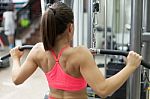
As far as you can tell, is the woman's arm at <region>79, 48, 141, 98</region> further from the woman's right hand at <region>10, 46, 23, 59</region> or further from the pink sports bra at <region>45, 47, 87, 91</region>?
the woman's right hand at <region>10, 46, 23, 59</region>

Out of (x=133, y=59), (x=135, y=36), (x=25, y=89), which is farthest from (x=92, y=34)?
(x=25, y=89)

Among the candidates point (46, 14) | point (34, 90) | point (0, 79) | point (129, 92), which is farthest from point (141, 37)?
point (0, 79)

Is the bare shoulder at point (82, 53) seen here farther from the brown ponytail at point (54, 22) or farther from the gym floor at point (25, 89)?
the gym floor at point (25, 89)

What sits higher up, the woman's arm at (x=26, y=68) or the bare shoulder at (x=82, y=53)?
the bare shoulder at (x=82, y=53)

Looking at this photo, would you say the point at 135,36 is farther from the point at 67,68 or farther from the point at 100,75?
the point at 67,68

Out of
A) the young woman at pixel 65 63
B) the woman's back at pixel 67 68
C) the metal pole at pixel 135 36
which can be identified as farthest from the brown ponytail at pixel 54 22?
the metal pole at pixel 135 36

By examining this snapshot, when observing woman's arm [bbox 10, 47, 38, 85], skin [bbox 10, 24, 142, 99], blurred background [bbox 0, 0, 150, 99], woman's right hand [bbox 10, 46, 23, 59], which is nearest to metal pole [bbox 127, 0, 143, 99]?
blurred background [bbox 0, 0, 150, 99]

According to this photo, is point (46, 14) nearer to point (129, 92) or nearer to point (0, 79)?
point (129, 92)

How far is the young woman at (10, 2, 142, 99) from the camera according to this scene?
1398 millimetres

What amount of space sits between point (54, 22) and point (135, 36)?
0.49m

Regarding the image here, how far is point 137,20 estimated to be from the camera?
1.50m

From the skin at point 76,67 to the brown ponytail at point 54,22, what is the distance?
0.04 meters

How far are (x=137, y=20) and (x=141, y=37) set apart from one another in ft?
0.36

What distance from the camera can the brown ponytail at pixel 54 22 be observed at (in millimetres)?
1399
